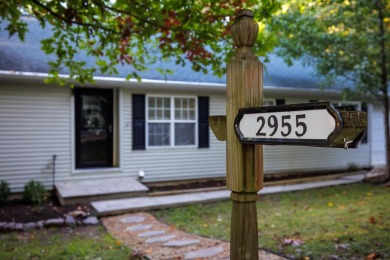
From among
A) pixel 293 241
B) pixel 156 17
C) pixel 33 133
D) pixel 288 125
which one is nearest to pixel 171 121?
pixel 33 133

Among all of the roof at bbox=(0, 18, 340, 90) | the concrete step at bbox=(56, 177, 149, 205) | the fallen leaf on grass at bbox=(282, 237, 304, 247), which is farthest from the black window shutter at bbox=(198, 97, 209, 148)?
the fallen leaf on grass at bbox=(282, 237, 304, 247)

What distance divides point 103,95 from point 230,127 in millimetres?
8302

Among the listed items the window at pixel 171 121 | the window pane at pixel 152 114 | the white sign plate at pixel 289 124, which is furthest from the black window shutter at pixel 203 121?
the white sign plate at pixel 289 124

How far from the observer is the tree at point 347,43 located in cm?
934

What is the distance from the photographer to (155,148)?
979cm

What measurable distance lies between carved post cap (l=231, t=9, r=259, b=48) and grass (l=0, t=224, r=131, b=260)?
3565 mm

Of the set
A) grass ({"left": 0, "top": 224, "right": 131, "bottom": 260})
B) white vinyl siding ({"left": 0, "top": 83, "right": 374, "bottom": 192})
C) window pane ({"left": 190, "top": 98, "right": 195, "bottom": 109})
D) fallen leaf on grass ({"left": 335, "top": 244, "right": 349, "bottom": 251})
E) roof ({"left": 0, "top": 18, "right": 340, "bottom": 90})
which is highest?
roof ({"left": 0, "top": 18, "right": 340, "bottom": 90})

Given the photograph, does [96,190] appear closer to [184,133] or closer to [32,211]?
[32,211]

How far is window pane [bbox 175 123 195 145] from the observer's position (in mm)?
10148

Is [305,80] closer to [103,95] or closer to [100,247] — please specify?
[103,95]

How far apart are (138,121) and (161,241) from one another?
190 inches

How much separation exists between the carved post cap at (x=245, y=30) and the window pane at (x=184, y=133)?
835 cm

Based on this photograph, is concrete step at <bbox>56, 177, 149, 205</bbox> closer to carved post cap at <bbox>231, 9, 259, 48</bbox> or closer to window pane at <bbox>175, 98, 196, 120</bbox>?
window pane at <bbox>175, 98, 196, 120</bbox>

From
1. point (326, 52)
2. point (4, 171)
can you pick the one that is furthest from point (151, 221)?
point (326, 52)
